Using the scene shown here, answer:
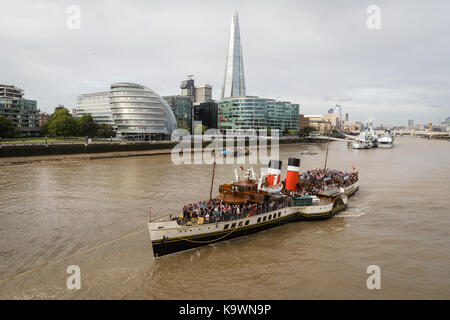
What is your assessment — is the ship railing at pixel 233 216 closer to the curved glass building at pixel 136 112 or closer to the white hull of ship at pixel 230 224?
the white hull of ship at pixel 230 224

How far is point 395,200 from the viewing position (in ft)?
95.9

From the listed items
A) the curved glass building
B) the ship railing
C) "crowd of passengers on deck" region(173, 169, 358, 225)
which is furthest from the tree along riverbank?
the ship railing

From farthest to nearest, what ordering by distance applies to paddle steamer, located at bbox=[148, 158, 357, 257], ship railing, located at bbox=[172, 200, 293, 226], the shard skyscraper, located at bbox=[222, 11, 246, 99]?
the shard skyscraper, located at bbox=[222, 11, 246, 99] → ship railing, located at bbox=[172, 200, 293, 226] → paddle steamer, located at bbox=[148, 158, 357, 257]

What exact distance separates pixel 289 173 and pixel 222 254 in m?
12.3

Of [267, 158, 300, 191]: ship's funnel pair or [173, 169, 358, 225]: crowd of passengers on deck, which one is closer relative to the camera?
[173, 169, 358, 225]: crowd of passengers on deck

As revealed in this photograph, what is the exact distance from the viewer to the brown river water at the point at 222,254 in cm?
1288

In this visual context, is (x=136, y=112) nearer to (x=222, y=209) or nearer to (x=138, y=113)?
(x=138, y=113)

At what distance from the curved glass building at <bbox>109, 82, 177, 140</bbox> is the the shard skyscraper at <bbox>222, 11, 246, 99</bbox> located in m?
82.2

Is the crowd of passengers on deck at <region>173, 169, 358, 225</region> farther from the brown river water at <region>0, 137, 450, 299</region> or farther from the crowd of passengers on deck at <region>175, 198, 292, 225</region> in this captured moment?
the brown river water at <region>0, 137, 450, 299</region>

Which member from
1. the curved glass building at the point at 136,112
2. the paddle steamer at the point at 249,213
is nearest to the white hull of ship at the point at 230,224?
the paddle steamer at the point at 249,213

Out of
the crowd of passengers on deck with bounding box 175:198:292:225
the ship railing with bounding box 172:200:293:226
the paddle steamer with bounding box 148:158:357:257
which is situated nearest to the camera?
the paddle steamer with bounding box 148:158:357:257

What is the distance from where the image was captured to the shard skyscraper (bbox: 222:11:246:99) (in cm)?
17675

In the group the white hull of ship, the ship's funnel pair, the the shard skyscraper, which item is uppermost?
the the shard skyscraper
